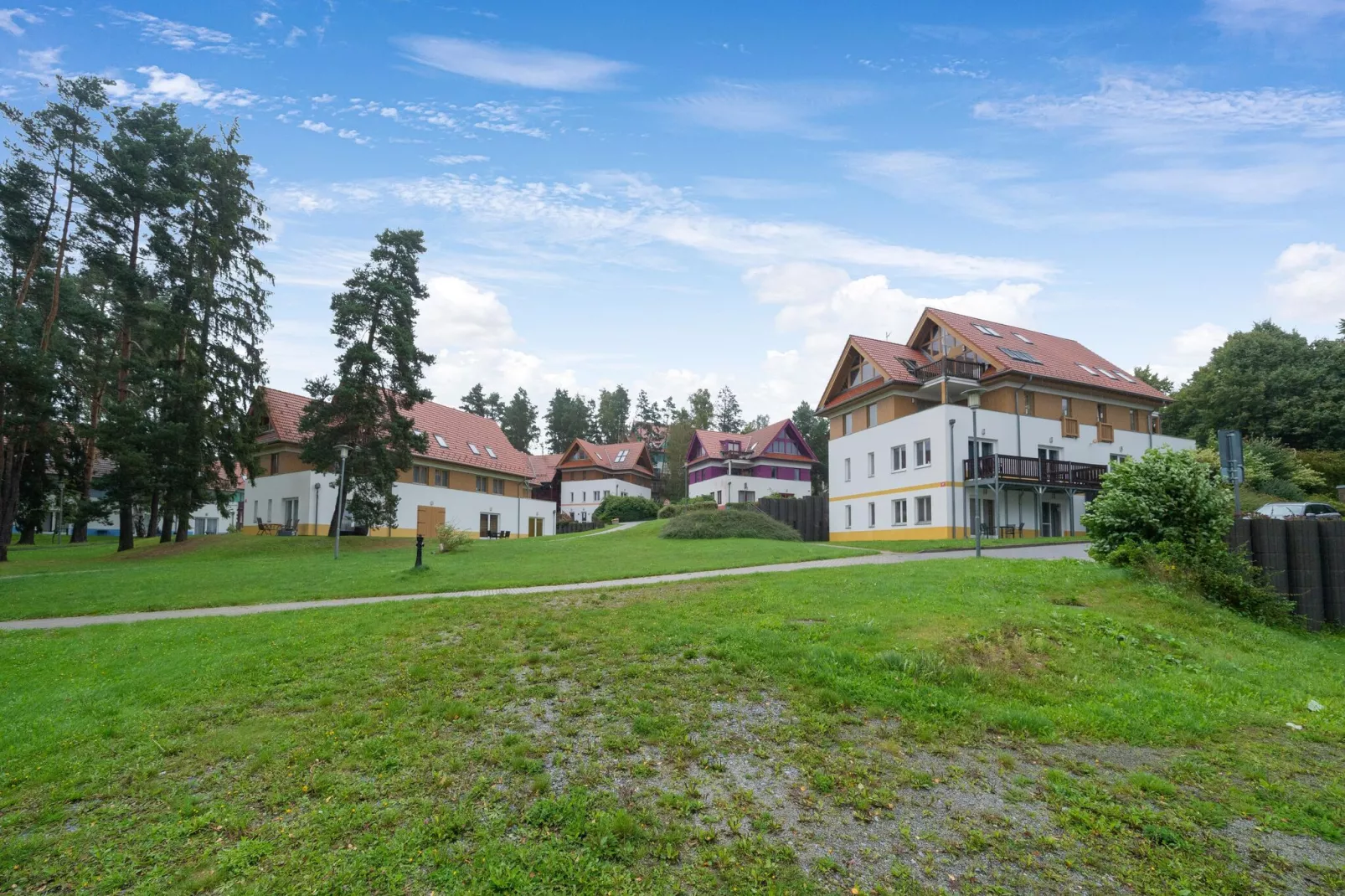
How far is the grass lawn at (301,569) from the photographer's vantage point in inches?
592

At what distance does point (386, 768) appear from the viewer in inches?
220

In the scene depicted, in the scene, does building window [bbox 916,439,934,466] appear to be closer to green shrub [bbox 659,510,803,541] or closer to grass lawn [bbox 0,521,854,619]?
green shrub [bbox 659,510,803,541]

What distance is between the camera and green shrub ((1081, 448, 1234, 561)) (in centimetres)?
1383

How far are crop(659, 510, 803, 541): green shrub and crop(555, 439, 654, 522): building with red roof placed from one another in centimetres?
3777

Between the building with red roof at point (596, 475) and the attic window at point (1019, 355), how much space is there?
4061 centimetres

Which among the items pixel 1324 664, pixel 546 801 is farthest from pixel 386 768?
pixel 1324 664

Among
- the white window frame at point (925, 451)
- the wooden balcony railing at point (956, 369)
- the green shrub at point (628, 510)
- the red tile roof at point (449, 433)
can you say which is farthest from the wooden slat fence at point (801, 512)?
the red tile roof at point (449, 433)

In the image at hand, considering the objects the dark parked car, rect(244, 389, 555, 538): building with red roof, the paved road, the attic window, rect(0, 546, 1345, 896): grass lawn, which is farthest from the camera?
rect(244, 389, 555, 538): building with red roof

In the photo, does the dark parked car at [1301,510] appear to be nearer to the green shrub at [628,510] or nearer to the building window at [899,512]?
the building window at [899,512]

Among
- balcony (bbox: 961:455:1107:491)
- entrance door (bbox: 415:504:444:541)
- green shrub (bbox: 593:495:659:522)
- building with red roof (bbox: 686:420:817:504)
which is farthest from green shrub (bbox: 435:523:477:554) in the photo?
building with red roof (bbox: 686:420:817:504)

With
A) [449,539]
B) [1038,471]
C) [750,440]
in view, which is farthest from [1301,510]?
[750,440]

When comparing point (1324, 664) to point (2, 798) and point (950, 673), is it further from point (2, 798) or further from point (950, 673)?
point (2, 798)

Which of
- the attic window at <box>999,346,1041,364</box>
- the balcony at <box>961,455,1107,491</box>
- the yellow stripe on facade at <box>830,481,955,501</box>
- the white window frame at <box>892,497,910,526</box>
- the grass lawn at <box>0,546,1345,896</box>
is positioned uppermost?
the attic window at <box>999,346,1041,364</box>

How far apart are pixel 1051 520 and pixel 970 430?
22.0ft
